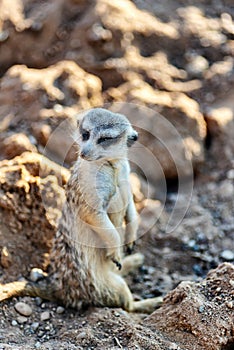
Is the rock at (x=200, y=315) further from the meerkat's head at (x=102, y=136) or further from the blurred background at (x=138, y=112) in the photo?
the meerkat's head at (x=102, y=136)

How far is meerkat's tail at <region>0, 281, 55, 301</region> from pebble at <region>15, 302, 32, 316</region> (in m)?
0.05

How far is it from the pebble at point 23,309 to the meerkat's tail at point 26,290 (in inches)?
2.1

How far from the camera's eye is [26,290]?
291 centimetres

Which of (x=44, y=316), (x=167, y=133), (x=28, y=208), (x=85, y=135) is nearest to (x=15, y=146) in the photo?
(x=28, y=208)

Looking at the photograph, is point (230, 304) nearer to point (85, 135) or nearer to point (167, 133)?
point (85, 135)

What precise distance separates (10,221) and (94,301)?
62 cm

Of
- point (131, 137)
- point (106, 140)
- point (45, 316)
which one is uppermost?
point (106, 140)

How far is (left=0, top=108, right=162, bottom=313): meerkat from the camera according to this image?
2.78 meters

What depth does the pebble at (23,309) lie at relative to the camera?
2832mm

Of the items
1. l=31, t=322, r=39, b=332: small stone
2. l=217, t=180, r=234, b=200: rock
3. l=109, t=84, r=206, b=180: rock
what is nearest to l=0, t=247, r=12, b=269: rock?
l=31, t=322, r=39, b=332: small stone

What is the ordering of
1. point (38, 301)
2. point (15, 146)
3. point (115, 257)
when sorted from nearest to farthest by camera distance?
point (38, 301) → point (115, 257) → point (15, 146)

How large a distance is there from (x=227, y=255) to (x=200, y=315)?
2.72 ft

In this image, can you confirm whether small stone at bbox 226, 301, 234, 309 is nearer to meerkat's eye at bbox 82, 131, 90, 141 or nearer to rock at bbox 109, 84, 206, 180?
meerkat's eye at bbox 82, 131, 90, 141

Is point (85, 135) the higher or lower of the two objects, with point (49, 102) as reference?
higher
